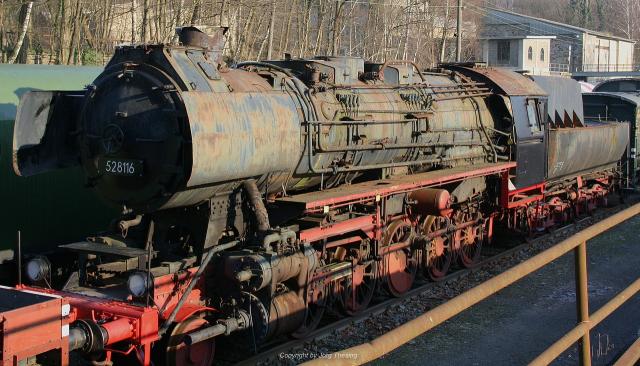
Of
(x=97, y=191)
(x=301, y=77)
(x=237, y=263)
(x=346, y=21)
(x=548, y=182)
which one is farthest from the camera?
(x=346, y=21)

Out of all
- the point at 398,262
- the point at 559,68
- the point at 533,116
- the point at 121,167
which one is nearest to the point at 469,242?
the point at 398,262

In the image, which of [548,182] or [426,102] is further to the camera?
[548,182]

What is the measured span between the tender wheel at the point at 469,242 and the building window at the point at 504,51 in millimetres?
53828

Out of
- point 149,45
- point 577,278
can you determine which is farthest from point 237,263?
point 577,278

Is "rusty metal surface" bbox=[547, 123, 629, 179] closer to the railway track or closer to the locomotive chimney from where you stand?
the railway track

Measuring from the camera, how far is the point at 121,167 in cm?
724

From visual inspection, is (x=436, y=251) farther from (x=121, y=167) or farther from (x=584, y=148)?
(x=584, y=148)

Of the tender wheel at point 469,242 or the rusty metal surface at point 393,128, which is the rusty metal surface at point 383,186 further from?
the tender wheel at point 469,242

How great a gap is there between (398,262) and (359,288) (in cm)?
83

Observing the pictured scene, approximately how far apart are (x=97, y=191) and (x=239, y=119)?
1.83 m

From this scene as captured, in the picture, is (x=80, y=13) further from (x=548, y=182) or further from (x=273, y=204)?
(x=273, y=204)

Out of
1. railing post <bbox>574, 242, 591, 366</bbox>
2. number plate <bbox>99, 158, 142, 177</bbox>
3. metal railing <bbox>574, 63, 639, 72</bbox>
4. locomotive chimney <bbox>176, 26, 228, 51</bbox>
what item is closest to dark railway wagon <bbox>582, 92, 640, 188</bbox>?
locomotive chimney <bbox>176, 26, 228, 51</bbox>

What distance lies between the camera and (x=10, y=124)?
361 inches

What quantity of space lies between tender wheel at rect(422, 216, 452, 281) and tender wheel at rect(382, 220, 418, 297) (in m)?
0.40
